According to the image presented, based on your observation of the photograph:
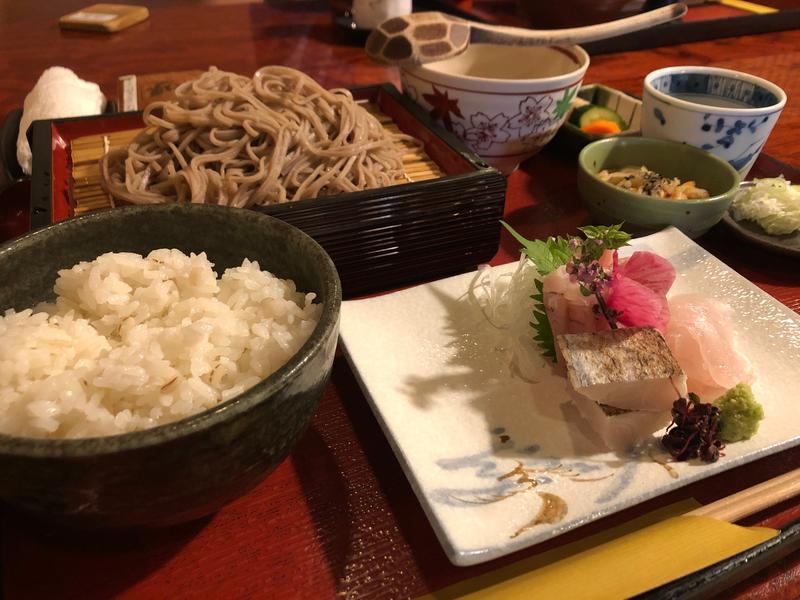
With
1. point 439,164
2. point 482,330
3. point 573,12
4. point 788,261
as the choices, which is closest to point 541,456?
point 482,330

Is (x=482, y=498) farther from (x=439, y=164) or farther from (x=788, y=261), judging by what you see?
(x=788, y=261)

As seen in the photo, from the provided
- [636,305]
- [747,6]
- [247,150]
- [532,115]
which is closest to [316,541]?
[636,305]

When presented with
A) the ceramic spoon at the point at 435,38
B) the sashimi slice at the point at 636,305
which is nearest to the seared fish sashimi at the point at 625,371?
the sashimi slice at the point at 636,305

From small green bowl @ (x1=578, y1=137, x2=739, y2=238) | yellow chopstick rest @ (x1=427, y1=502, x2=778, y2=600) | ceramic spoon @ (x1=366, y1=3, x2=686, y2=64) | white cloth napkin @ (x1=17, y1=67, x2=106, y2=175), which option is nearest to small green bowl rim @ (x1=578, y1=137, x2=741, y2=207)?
small green bowl @ (x1=578, y1=137, x2=739, y2=238)

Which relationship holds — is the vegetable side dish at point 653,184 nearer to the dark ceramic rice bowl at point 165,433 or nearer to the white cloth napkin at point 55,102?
the dark ceramic rice bowl at point 165,433

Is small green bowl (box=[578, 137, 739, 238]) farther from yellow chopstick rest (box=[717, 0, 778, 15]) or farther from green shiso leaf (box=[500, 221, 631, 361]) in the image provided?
yellow chopstick rest (box=[717, 0, 778, 15])

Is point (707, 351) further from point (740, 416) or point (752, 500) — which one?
point (752, 500)
